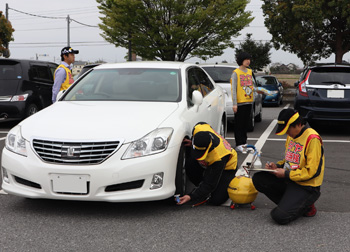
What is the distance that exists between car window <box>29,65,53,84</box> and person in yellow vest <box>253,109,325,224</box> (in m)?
8.23

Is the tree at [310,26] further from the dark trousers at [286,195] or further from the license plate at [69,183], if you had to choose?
the license plate at [69,183]

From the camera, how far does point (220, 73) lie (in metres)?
10.5

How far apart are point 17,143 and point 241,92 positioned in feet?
12.9

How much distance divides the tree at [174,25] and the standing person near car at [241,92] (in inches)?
658

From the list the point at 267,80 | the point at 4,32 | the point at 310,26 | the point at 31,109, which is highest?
the point at 310,26

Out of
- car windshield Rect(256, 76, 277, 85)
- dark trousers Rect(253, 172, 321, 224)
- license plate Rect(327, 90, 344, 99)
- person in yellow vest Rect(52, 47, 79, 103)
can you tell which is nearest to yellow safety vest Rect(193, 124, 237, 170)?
dark trousers Rect(253, 172, 321, 224)

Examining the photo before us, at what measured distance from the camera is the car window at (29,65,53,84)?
36.6ft

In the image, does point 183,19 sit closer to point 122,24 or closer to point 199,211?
point 122,24

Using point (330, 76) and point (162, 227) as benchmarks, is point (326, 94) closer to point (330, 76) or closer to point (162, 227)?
point (330, 76)

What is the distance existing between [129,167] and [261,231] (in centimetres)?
124

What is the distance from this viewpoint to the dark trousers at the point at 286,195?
405 cm

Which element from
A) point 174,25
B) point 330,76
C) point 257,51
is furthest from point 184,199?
point 257,51

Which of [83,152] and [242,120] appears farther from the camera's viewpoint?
[242,120]

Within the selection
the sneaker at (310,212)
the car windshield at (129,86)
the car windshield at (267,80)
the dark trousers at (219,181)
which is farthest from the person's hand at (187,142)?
the car windshield at (267,80)
